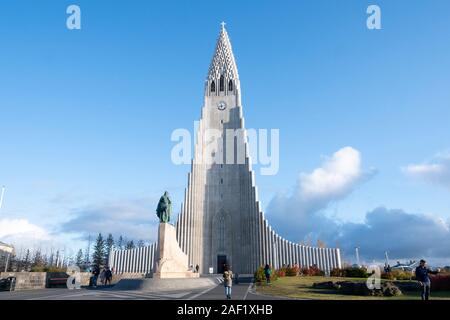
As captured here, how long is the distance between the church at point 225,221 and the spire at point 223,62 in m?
7.09

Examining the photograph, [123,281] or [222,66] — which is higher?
[222,66]

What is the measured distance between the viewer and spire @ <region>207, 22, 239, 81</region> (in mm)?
51500

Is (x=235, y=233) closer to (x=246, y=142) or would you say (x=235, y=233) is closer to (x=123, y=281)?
(x=246, y=142)

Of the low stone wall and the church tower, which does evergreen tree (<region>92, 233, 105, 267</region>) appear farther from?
the low stone wall

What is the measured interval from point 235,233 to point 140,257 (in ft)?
42.2

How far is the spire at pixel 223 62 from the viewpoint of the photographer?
169ft

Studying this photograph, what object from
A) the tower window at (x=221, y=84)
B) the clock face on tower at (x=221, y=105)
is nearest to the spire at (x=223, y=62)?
the tower window at (x=221, y=84)

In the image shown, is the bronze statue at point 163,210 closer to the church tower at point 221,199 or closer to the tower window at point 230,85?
the church tower at point 221,199

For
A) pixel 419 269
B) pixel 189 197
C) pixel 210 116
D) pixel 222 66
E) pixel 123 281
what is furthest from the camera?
pixel 222 66

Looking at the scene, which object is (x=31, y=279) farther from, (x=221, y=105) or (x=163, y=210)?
(x=221, y=105)

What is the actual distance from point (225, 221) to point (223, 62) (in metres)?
26.6

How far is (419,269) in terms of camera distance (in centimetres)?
1026

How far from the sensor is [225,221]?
1688 inches
